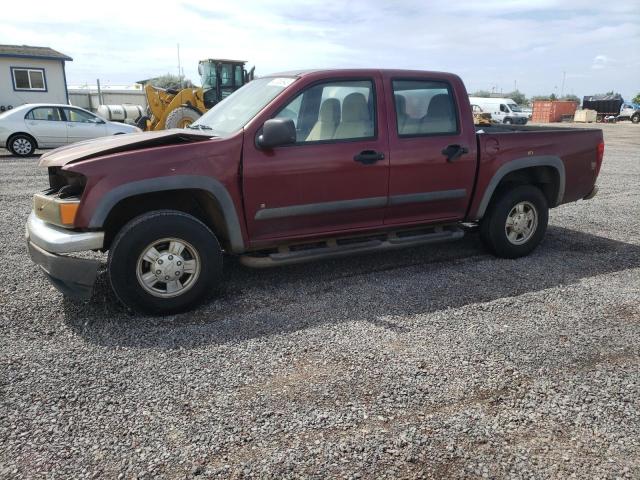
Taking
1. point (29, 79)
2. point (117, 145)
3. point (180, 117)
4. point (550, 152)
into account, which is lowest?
point (550, 152)

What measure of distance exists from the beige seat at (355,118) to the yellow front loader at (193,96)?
34.5 ft

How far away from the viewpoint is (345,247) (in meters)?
4.64

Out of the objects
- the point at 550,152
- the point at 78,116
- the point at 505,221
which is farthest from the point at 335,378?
the point at 78,116

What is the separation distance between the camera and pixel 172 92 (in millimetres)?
17578

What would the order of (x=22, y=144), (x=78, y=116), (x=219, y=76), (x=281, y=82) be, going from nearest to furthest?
1. (x=281, y=82)
2. (x=22, y=144)
3. (x=78, y=116)
4. (x=219, y=76)

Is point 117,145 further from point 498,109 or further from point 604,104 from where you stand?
point 604,104

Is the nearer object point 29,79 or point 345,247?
point 345,247

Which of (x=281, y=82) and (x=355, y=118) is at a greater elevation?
(x=281, y=82)

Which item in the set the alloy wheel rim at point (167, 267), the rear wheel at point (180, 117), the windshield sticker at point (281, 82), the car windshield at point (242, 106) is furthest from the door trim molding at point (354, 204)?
the rear wheel at point (180, 117)

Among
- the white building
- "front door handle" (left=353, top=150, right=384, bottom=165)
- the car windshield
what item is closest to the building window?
the white building

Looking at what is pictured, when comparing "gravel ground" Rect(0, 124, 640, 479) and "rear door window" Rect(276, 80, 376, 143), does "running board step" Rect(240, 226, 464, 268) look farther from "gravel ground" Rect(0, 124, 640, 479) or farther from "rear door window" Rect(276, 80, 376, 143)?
"rear door window" Rect(276, 80, 376, 143)

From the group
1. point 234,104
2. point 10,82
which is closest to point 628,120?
point 10,82

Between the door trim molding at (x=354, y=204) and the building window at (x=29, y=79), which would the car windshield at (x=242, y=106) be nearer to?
the door trim molding at (x=354, y=204)

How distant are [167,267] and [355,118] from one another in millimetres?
2047
